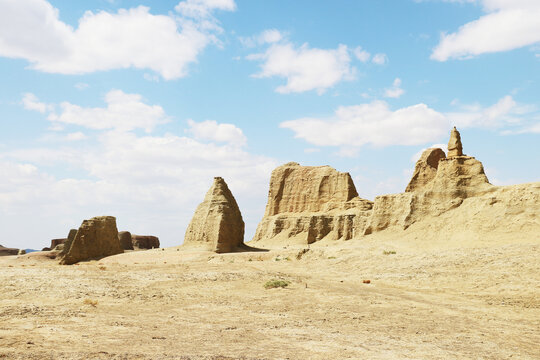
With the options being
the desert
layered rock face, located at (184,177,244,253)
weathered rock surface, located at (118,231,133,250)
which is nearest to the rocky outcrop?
weathered rock surface, located at (118,231,133,250)

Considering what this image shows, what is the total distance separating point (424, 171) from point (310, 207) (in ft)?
69.9

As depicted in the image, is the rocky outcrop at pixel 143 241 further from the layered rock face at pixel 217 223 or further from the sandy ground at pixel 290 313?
the sandy ground at pixel 290 313

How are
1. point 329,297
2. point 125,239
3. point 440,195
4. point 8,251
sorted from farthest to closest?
point 8,251 → point 125,239 → point 440,195 → point 329,297

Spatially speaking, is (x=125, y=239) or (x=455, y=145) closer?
(x=455, y=145)

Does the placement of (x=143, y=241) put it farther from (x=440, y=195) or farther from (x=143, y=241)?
(x=440, y=195)

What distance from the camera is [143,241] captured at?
78438 mm

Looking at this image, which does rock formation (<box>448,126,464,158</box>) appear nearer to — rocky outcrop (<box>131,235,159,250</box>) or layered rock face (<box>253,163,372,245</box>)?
layered rock face (<box>253,163,372,245</box>)

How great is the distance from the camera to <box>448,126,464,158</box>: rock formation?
42000 millimetres

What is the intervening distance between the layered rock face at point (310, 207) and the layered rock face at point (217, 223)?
1702cm

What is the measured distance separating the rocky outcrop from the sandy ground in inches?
2235

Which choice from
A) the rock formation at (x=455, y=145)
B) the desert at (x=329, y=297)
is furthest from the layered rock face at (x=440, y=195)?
the desert at (x=329, y=297)

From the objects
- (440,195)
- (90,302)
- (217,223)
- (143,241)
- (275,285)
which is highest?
(440,195)

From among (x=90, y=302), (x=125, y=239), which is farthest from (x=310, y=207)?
(x=90, y=302)

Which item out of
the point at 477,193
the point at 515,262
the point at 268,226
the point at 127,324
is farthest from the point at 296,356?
the point at 268,226
